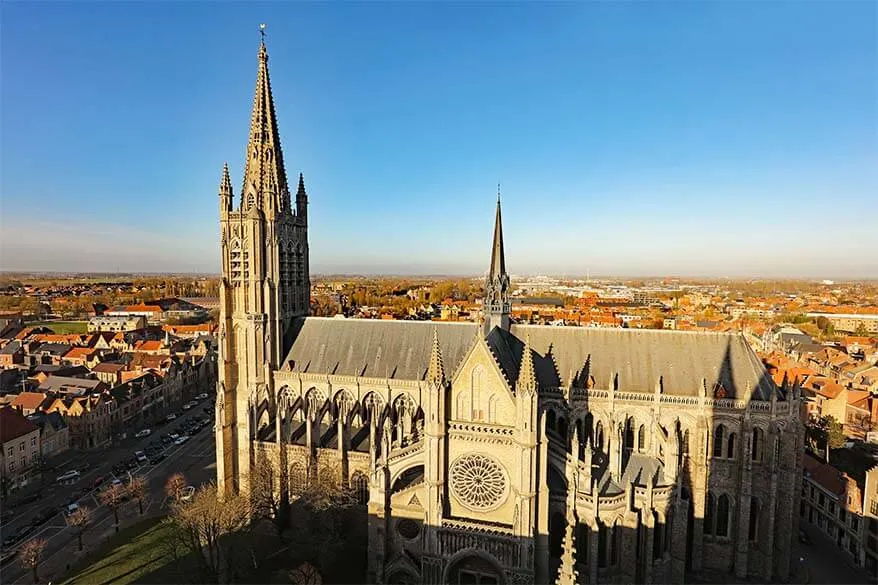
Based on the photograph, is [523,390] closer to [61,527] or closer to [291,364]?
[291,364]

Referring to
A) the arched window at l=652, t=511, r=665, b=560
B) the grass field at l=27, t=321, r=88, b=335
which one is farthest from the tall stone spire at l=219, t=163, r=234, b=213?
the grass field at l=27, t=321, r=88, b=335

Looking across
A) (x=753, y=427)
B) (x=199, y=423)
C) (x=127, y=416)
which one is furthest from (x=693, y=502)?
(x=127, y=416)

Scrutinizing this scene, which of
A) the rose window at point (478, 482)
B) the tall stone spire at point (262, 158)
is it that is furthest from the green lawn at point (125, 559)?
the tall stone spire at point (262, 158)

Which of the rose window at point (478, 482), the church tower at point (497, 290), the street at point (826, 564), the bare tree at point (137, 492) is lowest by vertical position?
the street at point (826, 564)

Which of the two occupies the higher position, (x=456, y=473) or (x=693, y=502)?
(x=456, y=473)

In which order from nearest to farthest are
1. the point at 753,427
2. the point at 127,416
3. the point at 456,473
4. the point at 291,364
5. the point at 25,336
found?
1. the point at 456,473
2. the point at 753,427
3. the point at 291,364
4. the point at 127,416
5. the point at 25,336

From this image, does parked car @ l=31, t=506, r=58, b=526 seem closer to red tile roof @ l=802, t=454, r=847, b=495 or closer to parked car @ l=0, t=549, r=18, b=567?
parked car @ l=0, t=549, r=18, b=567

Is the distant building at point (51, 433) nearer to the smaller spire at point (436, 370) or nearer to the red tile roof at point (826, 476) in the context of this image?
the smaller spire at point (436, 370)
